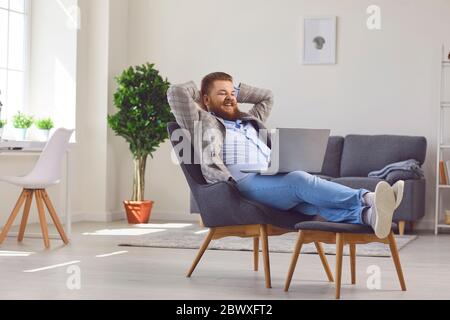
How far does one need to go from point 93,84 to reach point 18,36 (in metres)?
0.81

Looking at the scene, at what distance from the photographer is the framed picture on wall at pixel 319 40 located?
25.8ft

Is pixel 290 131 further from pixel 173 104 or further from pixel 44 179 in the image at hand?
pixel 44 179

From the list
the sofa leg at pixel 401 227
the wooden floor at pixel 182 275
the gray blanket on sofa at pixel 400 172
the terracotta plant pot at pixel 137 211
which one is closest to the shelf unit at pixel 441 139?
the gray blanket on sofa at pixel 400 172

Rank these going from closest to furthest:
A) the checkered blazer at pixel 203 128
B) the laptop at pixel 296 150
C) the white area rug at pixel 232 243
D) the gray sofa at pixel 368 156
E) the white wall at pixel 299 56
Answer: the laptop at pixel 296 150 < the checkered blazer at pixel 203 128 < the white area rug at pixel 232 243 < the gray sofa at pixel 368 156 < the white wall at pixel 299 56

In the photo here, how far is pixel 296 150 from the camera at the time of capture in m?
4.09

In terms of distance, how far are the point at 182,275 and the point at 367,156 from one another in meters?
3.32

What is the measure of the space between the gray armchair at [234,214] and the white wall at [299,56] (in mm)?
3649

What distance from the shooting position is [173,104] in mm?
4367

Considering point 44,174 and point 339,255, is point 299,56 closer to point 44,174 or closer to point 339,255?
point 44,174

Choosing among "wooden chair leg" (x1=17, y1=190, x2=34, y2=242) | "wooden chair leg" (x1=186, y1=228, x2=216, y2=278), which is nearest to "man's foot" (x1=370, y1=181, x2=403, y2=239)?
"wooden chair leg" (x1=186, y1=228, x2=216, y2=278)

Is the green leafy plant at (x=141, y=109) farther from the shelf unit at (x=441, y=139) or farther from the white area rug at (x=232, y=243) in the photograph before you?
the shelf unit at (x=441, y=139)

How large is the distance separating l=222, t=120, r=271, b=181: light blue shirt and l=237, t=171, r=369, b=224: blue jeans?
0.44 ft

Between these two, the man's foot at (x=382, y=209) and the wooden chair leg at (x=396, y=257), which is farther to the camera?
the wooden chair leg at (x=396, y=257)

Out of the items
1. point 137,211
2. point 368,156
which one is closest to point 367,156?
point 368,156
